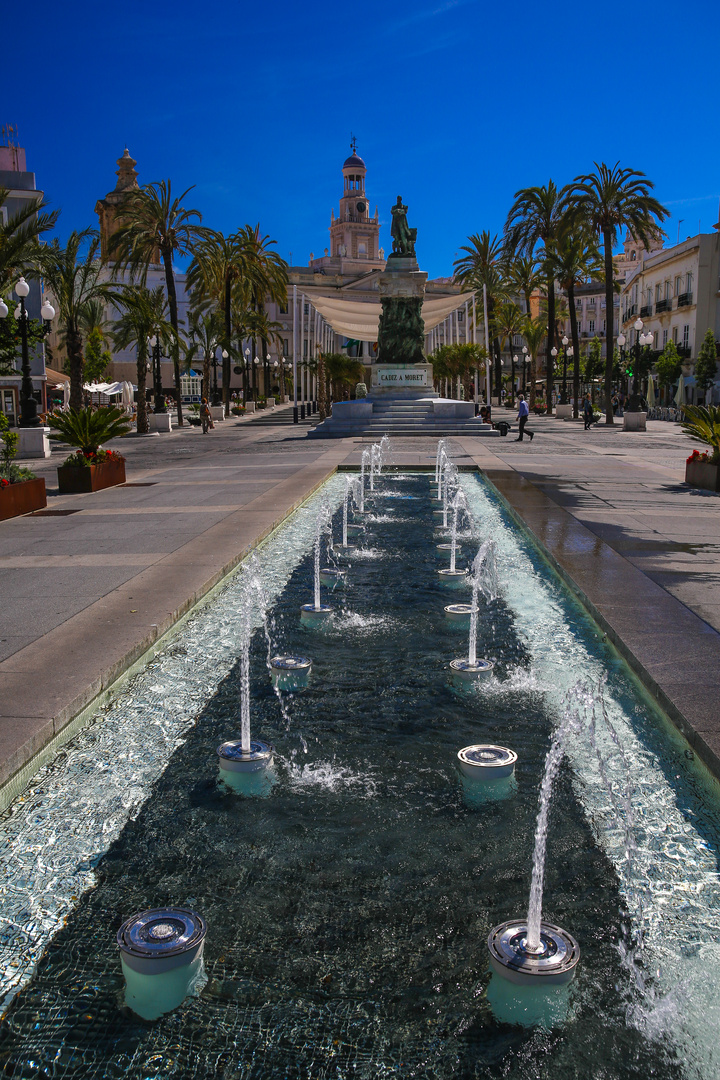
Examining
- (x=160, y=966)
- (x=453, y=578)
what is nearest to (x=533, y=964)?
(x=160, y=966)

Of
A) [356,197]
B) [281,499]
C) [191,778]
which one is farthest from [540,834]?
[356,197]

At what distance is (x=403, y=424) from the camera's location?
106 feet

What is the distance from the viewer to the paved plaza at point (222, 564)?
4.73 meters

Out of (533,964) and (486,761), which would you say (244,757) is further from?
(533,964)

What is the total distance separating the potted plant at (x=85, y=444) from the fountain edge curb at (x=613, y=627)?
661 centimetres

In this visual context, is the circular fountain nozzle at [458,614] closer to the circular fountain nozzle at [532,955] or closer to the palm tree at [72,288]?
the circular fountain nozzle at [532,955]

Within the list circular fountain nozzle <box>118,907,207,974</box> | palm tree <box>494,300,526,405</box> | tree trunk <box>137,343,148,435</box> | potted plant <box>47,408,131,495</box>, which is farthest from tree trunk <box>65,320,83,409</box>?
palm tree <box>494,300,526,405</box>

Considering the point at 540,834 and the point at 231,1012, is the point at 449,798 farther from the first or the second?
the point at 231,1012

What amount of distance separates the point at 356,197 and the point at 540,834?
522ft

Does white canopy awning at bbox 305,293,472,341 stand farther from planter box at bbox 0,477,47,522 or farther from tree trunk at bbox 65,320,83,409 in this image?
planter box at bbox 0,477,47,522

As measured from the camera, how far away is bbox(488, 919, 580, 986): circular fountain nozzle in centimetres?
262

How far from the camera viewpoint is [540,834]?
122 inches

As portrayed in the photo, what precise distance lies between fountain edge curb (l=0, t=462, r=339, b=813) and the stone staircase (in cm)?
2336

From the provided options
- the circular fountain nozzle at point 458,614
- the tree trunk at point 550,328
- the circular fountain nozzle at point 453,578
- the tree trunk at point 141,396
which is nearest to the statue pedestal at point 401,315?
the tree trunk at point 141,396
